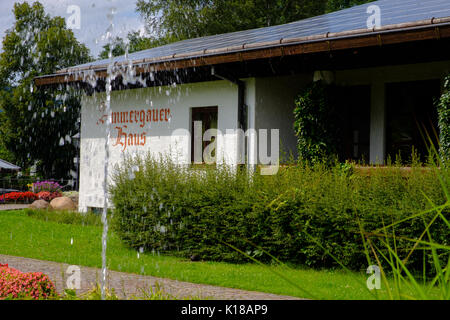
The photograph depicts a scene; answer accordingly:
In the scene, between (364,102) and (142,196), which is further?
(364,102)

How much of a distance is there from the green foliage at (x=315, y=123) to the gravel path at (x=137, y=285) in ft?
16.7

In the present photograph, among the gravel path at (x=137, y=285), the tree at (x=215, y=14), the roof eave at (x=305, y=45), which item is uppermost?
the tree at (x=215, y=14)

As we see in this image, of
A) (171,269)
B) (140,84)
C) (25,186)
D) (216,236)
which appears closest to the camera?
(171,269)

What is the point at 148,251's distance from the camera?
32.8 feet

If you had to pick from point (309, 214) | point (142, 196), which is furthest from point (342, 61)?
point (142, 196)

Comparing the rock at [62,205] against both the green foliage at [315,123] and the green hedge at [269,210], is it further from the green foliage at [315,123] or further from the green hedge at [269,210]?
the green foliage at [315,123]

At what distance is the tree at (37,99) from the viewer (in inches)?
1315

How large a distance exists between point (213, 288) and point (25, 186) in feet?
88.6

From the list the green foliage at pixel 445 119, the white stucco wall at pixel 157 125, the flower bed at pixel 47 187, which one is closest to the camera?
the green foliage at pixel 445 119

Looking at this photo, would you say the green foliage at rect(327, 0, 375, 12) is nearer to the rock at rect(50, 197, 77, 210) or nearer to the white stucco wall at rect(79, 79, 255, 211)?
the white stucco wall at rect(79, 79, 255, 211)

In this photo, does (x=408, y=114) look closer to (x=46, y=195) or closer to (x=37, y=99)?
(x=46, y=195)

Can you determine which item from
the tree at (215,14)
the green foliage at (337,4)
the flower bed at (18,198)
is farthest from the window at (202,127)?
the green foliage at (337,4)
